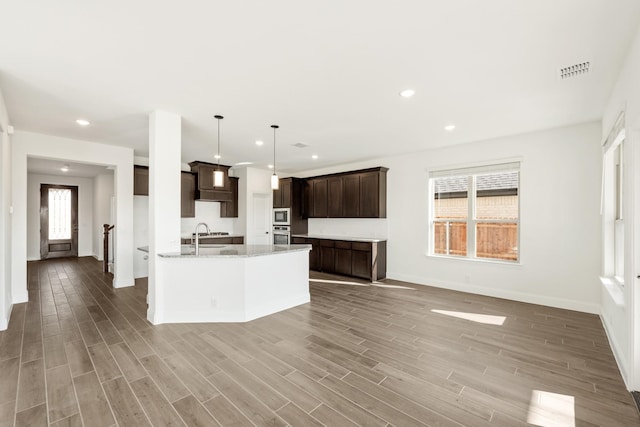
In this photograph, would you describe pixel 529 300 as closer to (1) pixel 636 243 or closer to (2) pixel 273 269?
(1) pixel 636 243

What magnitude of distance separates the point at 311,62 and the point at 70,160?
197 inches

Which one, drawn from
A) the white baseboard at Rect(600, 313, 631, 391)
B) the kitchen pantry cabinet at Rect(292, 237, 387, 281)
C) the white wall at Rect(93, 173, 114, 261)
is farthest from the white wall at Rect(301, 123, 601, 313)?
the white wall at Rect(93, 173, 114, 261)

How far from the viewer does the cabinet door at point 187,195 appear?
6832 millimetres

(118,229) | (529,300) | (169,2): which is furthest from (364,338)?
(118,229)

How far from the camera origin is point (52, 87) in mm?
3090

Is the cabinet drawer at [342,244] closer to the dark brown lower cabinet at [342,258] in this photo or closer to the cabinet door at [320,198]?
the dark brown lower cabinet at [342,258]

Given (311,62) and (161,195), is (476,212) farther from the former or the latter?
(161,195)

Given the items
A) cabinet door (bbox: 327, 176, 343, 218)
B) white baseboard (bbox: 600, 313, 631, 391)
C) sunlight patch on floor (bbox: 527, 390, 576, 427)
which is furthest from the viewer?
cabinet door (bbox: 327, 176, 343, 218)

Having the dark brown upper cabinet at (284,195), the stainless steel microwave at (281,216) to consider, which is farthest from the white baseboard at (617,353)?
the dark brown upper cabinet at (284,195)

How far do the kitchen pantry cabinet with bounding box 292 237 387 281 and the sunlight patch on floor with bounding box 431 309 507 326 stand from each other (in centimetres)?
204

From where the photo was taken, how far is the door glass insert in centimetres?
905

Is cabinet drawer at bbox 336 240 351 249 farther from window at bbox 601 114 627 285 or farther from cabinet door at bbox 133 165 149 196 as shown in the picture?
cabinet door at bbox 133 165 149 196

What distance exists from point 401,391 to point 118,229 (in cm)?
567

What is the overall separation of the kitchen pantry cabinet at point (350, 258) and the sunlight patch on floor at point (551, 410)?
3.91m
